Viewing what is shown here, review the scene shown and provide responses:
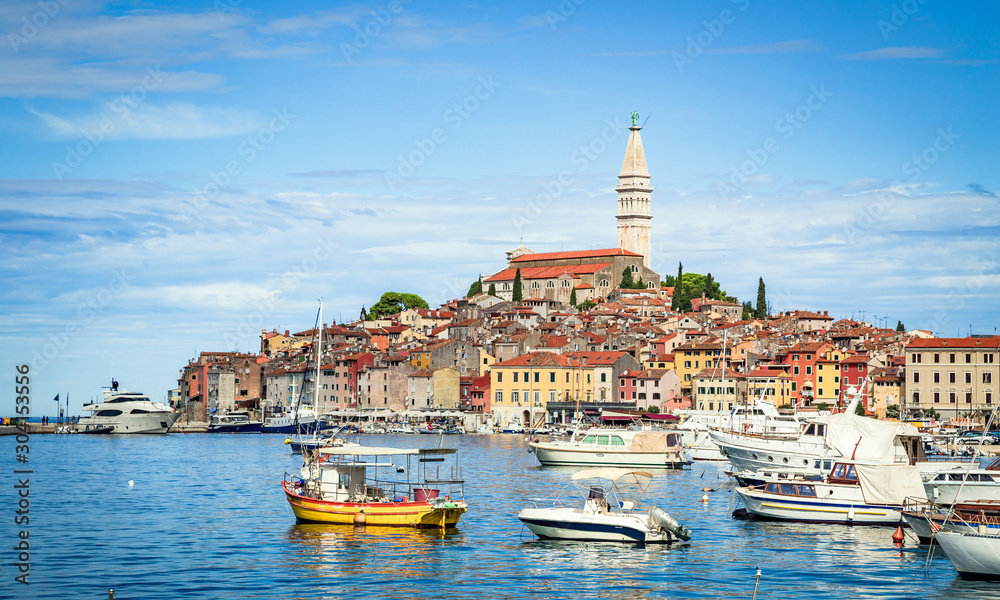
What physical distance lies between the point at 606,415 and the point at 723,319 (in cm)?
4596

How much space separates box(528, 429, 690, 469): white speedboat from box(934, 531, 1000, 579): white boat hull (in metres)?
29.3

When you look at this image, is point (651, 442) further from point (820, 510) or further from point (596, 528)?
point (596, 528)

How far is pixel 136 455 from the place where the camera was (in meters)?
69.2

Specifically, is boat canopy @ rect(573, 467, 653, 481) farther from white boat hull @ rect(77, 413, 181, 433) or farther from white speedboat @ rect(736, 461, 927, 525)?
white boat hull @ rect(77, 413, 181, 433)

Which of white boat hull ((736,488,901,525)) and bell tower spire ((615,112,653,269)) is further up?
bell tower spire ((615,112,653,269))

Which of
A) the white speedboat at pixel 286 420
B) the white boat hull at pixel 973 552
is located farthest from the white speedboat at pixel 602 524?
the white speedboat at pixel 286 420

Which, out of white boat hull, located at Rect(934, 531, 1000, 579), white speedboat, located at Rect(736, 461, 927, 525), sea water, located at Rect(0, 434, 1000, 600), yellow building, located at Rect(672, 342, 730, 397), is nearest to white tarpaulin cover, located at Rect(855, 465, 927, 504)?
white speedboat, located at Rect(736, 461, 927, 525)

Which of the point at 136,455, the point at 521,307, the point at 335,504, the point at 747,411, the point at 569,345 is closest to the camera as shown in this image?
the point at 335,504

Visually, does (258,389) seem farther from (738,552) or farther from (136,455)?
(738,552)

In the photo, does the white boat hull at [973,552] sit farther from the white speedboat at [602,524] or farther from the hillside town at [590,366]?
the hillside town at [590,366]

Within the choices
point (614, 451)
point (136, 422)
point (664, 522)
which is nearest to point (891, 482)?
point (664, 522)

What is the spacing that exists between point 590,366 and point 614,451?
1756 inches

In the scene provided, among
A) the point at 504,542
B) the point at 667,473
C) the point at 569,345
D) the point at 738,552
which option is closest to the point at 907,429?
the point at 738,552

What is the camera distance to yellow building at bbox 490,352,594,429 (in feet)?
315
